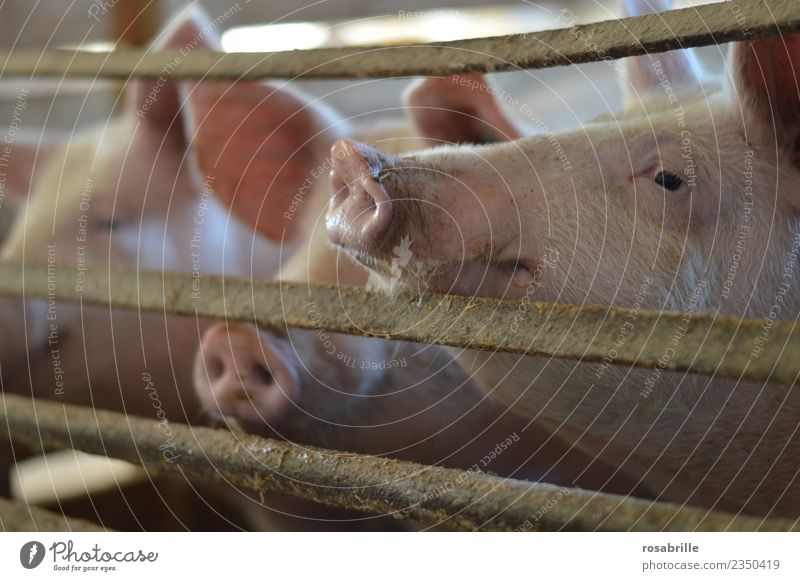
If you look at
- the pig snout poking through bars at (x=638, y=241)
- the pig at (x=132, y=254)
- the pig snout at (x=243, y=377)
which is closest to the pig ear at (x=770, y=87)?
the pig snout poking through bars at (x=638, y=241)

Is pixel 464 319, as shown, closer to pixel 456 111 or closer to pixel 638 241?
pixel 638 241

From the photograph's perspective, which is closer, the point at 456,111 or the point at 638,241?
the point at 638,241

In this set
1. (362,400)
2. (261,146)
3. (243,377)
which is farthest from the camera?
(261,146)

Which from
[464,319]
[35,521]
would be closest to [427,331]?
[464,319]

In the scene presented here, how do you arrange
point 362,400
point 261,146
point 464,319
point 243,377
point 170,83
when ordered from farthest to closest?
point 170,83
point 261,146
point 362,400
point 243,377
point 464,319

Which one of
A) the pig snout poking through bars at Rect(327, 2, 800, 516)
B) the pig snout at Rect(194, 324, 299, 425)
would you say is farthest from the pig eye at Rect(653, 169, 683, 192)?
the pig snout at Rect(194, 324, 299, 425)

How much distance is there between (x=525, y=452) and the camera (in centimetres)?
130

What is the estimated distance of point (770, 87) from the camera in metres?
0.90

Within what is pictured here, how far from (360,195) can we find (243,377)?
43 centimetres

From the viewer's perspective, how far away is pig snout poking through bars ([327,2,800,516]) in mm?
857

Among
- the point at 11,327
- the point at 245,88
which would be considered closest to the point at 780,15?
the point at 245,88

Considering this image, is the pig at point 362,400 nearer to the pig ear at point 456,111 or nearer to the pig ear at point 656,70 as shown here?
the pig ear at point 456,111

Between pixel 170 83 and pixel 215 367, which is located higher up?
pixel 170 83

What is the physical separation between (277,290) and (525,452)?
1.91ft
